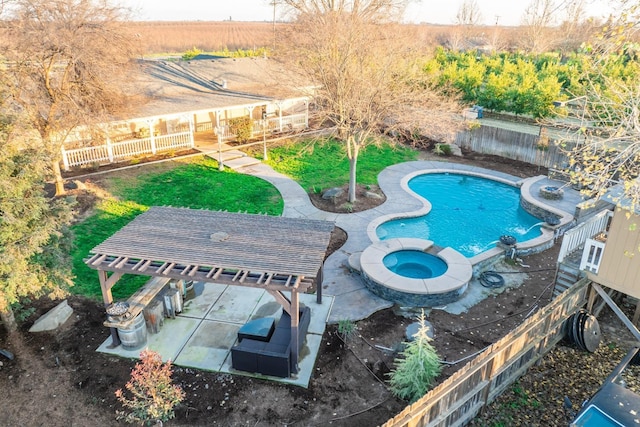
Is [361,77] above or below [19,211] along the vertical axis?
above

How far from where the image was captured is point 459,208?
1802cm

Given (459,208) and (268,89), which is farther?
(268,89)

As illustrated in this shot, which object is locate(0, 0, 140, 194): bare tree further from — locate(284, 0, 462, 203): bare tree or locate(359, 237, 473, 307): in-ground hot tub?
locate(359, 237, 473, 307): in-ground hot tub

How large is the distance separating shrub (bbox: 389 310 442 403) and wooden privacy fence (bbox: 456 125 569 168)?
51.9 ft

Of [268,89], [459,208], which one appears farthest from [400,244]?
[268,89]

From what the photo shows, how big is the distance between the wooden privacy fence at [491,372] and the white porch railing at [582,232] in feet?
3.46

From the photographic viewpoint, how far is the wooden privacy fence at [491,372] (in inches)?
250

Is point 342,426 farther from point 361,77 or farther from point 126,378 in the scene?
point 361,77

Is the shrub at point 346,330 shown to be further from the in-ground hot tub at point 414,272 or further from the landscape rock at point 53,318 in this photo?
the landscape rock at point 53,318

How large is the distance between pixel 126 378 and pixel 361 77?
1213 cm

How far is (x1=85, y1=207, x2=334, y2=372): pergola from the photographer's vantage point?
27.6ft

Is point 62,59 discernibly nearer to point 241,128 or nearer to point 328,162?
point 241,128

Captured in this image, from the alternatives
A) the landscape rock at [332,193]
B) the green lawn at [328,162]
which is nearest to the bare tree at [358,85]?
the landscape rock at [332,193]

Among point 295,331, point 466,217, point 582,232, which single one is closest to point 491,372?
point 295,331
